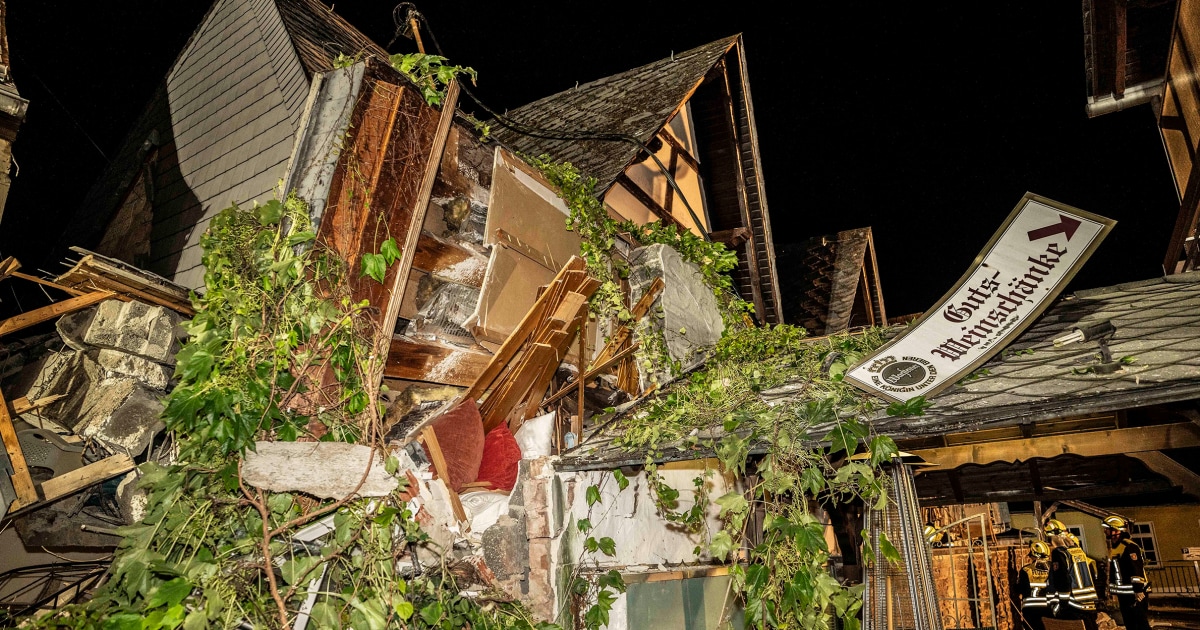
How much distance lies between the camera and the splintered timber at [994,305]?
414 cm

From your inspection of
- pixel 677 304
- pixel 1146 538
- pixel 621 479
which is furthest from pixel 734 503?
pixel 1146 538

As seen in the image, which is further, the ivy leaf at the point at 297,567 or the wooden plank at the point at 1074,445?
the wooden plank at the point at 1074,445

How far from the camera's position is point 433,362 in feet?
16.8

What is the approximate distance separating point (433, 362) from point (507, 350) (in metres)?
0.59

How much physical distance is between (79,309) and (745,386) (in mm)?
5256

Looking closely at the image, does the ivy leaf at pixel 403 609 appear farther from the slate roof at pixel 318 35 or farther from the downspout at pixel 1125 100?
the downspout at pixel 1125 100

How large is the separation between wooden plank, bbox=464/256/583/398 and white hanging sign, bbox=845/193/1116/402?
8.22 ft

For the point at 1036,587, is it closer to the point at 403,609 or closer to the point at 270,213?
the point at 403,609

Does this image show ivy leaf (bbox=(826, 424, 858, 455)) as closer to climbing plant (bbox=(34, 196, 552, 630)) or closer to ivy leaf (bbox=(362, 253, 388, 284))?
climbing plant (bbox=(34, 196, 552, 630))

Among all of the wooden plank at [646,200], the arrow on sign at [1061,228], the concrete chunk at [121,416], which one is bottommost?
the concrete chunk at [121,416]

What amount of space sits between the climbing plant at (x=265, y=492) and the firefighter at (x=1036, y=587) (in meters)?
13.1

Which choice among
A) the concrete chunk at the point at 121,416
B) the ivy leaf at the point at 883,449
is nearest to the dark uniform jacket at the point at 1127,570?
the ivy leaf at the point at 883,449

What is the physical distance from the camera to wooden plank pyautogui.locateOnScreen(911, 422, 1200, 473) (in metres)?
5.82

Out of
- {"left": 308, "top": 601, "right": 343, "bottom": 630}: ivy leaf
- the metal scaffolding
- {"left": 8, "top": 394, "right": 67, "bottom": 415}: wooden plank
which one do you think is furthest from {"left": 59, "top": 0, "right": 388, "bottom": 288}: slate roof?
the metal scaffolding
